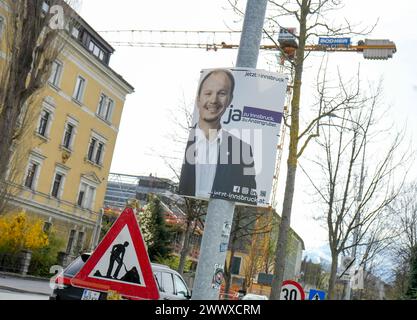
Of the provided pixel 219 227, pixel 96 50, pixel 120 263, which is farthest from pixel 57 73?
pixel 120 263

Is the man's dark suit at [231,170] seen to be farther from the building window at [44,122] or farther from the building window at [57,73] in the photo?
the building window at [57,73]

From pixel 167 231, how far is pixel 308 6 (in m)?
35.7

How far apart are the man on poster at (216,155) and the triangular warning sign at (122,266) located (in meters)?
1.33

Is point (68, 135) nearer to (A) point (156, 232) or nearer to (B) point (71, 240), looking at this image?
(B) point (71, 240)

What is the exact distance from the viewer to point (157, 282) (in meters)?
10.9

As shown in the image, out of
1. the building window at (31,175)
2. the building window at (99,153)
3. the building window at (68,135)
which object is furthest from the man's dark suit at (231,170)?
the building window at (99,153)

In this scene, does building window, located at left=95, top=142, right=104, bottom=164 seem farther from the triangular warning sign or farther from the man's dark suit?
the triangular warning sign

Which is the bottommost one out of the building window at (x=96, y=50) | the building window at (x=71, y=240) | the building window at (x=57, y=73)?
the building window at (x=71, y=240)

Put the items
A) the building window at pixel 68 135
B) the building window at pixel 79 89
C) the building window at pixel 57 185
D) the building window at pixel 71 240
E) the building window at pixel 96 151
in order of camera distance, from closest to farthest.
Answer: the building window at pixel 57 185 → the building window at pixel 68 135 → the building window at pixel 79 89 → the building window at pixel 71 240 → the building window at pixel 96 151

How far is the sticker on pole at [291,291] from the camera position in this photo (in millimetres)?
11359

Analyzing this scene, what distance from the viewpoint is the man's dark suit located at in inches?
219

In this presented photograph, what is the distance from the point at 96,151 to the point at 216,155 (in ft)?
126

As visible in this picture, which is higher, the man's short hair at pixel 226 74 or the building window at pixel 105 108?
the building window at pixel 105 108
